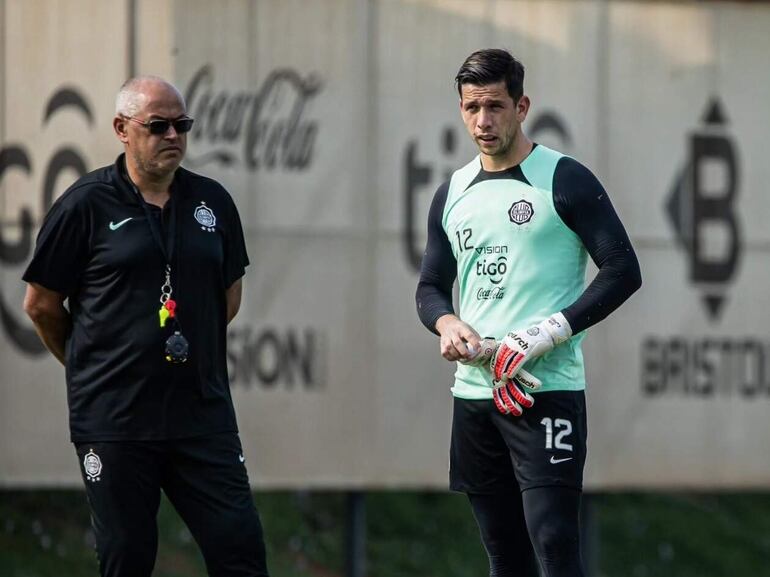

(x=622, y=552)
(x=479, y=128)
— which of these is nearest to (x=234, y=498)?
(x=479, y=128)

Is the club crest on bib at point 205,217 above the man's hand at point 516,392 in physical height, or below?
above

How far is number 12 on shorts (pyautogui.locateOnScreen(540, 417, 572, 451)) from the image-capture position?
541 cm

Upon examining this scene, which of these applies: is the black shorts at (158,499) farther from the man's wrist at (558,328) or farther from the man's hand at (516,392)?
the man's wrist at (558,328)

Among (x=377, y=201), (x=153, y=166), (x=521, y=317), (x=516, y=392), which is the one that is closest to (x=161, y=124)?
(x=153, y=166)

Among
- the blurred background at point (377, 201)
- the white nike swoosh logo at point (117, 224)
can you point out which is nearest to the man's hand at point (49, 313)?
the white nike swoosh logo at point (117, 224)

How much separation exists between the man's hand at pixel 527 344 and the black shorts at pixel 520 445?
0.60 feet

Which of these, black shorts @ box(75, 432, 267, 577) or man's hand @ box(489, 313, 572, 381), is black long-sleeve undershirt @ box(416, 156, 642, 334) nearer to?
man's hand @ box(489, 313, 572, 381)

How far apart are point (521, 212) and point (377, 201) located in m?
4.21

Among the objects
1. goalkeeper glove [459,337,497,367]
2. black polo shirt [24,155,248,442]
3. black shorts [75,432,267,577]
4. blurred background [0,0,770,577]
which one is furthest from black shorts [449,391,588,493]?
blurred background [0,0,770,577]

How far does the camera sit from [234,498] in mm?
5527

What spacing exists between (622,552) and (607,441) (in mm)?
4466

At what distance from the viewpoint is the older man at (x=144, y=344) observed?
5.42 meters

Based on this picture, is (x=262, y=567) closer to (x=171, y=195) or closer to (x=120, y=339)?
(x=120, y=339)

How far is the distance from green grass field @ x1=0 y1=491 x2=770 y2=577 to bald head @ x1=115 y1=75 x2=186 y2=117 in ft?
16.1
